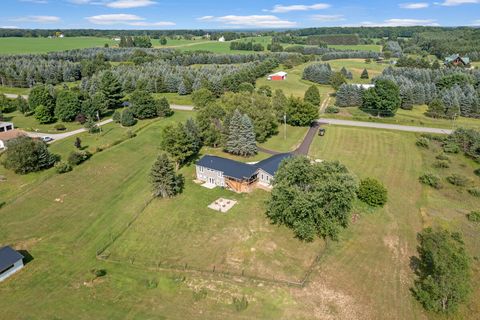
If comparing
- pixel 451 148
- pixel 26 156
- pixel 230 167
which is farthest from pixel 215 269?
pixel 451 148

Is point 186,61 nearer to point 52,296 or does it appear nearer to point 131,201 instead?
point 131,201

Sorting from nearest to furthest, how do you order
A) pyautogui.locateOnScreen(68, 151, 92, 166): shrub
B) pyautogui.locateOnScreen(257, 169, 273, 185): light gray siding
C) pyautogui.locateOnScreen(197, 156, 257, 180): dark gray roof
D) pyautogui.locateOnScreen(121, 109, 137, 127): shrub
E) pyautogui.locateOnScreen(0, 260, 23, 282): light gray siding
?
1. pyautogui.locateOnScreen(0, 260, 23, 282): light gray siding
2. pyautogui.locateOnScreen(197, 156, 257, 180): dark gray roof
3. pyautogui.locateOnScreen(257, 169, 273, 185): light gray siding
4. pyautogui.locateOnScreen(68, 151, 92, 166): shrub
5. pyautogui.locateOnScreen(121, 109, 137, 127): shrub

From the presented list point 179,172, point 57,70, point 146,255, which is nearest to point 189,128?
point 179,172

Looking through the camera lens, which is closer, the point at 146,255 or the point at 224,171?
the point at 146,255

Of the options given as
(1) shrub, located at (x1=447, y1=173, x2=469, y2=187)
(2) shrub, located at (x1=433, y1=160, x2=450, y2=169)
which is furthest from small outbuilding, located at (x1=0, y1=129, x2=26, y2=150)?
(2) shrub, located at (x1=433, y1=160, x2=450, y2=169)

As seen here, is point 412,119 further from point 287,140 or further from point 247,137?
point 247,137

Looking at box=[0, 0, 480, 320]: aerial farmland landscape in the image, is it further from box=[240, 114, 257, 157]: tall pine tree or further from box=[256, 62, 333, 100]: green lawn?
box=[256, 62, 333, 100]: green lawn
